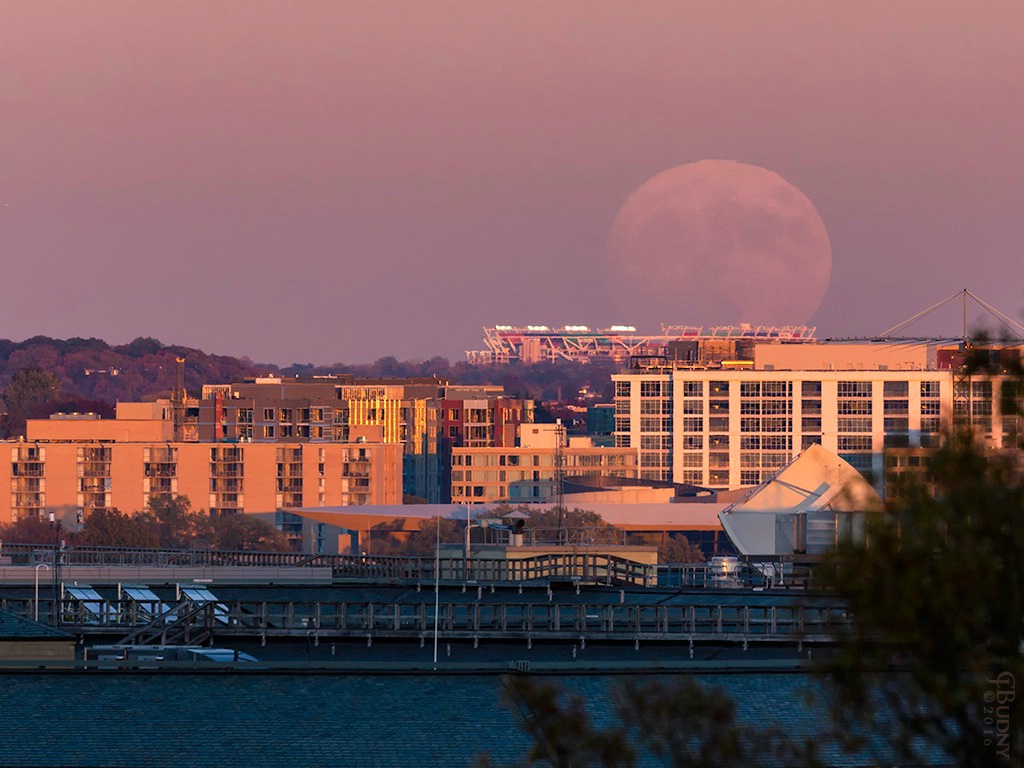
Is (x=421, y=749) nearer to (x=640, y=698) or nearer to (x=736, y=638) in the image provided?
(x=640, y=698)

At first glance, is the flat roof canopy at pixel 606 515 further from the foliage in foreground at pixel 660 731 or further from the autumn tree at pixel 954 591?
the autumn tree at pixel 954 591

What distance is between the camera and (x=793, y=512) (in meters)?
89.0

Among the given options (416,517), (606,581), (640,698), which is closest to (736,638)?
(606,581)

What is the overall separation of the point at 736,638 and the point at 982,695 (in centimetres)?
2976

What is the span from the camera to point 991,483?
13.4 meters

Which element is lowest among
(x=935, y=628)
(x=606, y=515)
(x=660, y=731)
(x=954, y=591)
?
(x=606, y=515)

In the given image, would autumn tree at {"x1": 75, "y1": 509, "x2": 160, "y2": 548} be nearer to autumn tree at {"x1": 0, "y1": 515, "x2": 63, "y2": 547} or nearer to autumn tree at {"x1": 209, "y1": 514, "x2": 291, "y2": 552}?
autumn tree at {"x1": 0, "y1": 515, "x2": 63, "y2": 547}

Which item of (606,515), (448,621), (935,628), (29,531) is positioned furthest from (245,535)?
(935,628)

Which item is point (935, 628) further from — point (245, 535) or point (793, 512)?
point (245, 535)

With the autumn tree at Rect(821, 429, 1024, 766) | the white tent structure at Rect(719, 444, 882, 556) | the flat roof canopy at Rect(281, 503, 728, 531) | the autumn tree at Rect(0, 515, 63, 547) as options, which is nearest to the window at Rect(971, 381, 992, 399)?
the autumn tree at Rect(821, 429, 1024, 766)

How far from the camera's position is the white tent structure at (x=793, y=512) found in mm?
72375

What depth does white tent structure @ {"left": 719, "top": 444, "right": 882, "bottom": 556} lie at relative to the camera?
72375 millimetres

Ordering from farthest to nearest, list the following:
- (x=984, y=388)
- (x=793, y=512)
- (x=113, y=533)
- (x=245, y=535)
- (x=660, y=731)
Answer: (x=245, y=535)
(x=113, y=533)
(x=793, y=512)
(x=660, y=731)
(x=984, y=388)

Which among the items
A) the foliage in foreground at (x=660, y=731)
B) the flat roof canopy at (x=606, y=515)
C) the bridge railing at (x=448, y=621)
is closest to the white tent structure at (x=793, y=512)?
the bridge railing at (x=448, y=621)
